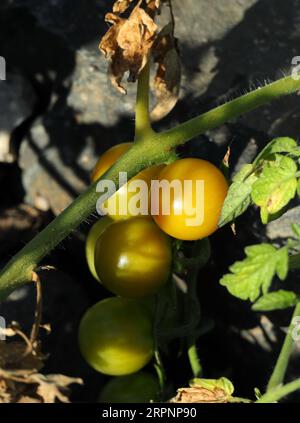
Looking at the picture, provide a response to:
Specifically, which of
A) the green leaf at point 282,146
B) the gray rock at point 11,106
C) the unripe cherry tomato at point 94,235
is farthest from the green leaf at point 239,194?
the gray rock at point 11,106

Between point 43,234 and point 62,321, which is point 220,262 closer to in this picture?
point 62,321

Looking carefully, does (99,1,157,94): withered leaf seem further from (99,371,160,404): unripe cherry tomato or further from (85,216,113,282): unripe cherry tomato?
(99,371,160,404): unripe cherry tomato

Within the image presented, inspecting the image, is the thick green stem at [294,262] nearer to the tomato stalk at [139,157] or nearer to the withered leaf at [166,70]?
the tomato stalk at [139,157]

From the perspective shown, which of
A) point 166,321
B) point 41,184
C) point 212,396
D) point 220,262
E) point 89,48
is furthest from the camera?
point 41,184

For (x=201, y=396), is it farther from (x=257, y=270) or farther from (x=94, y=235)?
(x=94, y=235)
